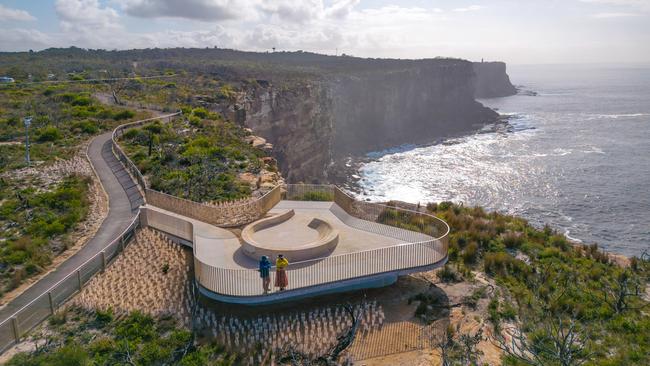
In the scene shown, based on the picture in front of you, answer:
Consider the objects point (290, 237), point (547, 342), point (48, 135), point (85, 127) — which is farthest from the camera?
point (85, 127)

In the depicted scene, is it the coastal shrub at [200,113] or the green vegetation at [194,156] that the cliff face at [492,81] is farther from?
the green vegetation at [194,156]

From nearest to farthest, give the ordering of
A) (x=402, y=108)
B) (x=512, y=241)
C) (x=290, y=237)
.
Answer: (x=290, y=237)
(x=512, y=241)
(x=402, y=108)

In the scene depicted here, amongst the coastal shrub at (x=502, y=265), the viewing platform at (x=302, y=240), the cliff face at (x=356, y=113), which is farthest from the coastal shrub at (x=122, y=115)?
the coastal shrub at (x=502, y=265)

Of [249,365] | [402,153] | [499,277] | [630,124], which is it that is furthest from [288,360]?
[630,124]

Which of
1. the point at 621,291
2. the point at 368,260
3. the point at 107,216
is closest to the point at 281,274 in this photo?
the point at 368,260

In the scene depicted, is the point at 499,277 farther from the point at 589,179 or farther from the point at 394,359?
the point at 589,179

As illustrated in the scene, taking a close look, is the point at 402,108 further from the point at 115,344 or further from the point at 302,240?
the point at 115,344

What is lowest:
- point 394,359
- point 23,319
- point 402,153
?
point 402,153
